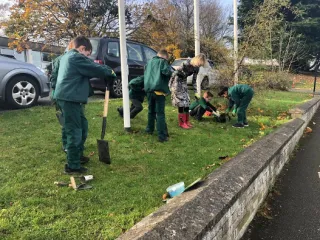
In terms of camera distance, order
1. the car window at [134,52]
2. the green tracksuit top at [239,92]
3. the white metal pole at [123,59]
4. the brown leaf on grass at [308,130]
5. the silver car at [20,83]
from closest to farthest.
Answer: the white metal pole at [123,59] < the silver car at [20,83] < the green tracksuit top at [239,92] < the brown leaf on grass at [308,130] < the car window at [134,52]

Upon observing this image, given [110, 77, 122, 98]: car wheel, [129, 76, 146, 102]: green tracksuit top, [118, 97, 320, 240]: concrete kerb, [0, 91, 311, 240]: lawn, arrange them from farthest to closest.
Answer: [110, 77, 122, 98]: car wheel
[129, 76, 146, 102]: green tracksuit top
[0, 91, 311, 240]: lawn
[118, 97, 320, 240]: concrete kerb

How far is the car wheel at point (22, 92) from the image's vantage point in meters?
7.39

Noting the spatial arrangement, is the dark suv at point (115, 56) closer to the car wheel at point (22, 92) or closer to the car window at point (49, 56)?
the car wheel at point (22, 92)

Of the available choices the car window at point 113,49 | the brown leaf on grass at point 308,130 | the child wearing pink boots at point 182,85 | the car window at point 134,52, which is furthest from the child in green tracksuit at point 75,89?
the brown leaf on grass at point 308,130

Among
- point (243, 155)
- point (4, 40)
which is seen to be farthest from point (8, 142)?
point (4, 40)

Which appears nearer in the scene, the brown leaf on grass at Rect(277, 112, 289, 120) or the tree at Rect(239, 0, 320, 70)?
the brown leaf on grass at Rect(277, 112, 289, 120)

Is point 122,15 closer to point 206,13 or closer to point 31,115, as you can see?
point 31,115

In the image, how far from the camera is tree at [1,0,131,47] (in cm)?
1944

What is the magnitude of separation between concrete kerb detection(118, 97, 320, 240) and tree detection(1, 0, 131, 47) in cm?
1773

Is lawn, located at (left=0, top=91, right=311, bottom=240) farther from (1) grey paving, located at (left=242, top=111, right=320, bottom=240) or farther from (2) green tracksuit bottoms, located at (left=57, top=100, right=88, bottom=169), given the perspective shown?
(1) grey paving, located at (left=242, top=111, right=320, bottom=240)

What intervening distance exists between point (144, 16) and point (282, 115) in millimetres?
15619

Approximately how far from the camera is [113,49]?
32.2 feet

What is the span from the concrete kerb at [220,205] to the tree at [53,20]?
58.2 feet

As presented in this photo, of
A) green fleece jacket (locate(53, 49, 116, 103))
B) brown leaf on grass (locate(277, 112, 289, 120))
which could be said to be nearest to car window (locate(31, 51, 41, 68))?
brown leaf on grass (locate(277, 112, 289, 120))
